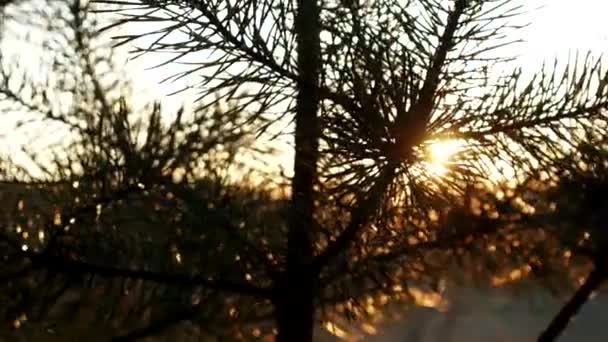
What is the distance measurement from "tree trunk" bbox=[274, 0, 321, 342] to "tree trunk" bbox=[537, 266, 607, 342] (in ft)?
1.20

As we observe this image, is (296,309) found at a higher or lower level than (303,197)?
lower

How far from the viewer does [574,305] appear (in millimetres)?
1530

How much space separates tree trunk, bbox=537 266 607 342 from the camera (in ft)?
4.91

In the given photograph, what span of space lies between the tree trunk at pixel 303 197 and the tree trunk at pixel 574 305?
0.37 metres

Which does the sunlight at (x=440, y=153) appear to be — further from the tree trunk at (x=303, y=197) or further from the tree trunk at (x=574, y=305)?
the tree trunk at (x=574, y=305)

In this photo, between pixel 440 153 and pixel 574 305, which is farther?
pixel 574 305

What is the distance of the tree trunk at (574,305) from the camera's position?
4.91 feet

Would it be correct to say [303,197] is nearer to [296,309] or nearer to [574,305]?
[296,309]

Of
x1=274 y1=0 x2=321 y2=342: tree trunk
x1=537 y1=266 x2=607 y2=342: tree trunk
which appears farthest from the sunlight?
x1=537 y1=266 x2=607 y2=342: tree trunk

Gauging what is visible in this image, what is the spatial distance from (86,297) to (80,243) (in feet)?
0.25

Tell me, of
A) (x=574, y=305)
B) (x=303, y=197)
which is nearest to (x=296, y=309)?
(x=303, y=197)

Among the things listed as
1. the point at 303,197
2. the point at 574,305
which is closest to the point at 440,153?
the point at 303,197

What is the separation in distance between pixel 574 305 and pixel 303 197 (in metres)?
0.49

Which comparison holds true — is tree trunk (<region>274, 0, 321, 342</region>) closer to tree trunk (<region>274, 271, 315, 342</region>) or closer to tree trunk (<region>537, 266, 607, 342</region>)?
tree trunk (<region>274, 271, 315, 342</region>)
